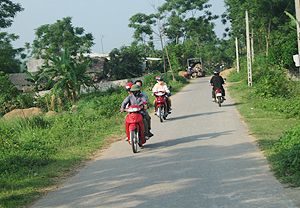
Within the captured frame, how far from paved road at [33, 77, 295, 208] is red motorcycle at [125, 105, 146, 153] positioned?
350 millimetres

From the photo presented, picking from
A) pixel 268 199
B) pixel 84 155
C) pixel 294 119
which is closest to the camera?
pixel 268 199

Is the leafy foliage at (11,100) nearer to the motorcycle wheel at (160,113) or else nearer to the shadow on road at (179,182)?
the motorcycle wheel at (160,113)

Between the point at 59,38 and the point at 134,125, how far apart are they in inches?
1624

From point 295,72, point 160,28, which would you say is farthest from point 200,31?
point 295,72

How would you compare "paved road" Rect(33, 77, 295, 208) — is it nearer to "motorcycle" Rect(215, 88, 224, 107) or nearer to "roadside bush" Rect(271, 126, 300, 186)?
"roadside bush" Rect(271, 126, 300, 186)

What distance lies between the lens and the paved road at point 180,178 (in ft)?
15.7

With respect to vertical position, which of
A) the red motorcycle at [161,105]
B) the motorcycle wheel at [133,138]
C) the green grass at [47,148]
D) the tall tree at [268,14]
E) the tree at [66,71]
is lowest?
the green grass at [47,148]

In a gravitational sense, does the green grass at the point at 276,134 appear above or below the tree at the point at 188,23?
below

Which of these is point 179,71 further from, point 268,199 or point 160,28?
point 268,199

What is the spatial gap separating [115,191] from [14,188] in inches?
87.9

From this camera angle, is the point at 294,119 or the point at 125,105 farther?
the point at 294,119

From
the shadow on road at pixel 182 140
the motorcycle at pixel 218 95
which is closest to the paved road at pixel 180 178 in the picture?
the shadow on road at pixel 182 140

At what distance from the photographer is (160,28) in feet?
139

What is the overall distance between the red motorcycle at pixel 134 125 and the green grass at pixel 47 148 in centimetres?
126
